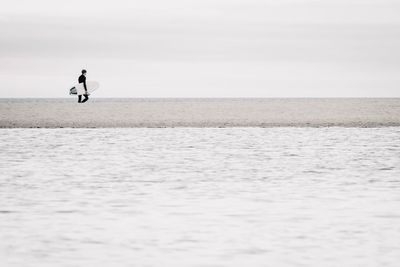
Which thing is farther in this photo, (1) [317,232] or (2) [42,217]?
(2) [42,217]

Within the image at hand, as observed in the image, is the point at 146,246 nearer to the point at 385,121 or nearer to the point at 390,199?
the point at 390,199

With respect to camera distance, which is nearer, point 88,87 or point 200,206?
point 200,206

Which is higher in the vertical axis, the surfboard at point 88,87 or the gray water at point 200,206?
the surfboard at point 88,87

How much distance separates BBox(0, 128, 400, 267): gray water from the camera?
739cm

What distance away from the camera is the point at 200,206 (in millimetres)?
10367

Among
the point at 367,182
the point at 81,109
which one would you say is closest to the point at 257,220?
the point at 367,182

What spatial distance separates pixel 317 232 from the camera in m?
8.42

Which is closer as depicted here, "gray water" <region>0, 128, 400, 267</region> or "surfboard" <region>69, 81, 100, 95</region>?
"gray water" <region>0, 128, 400, 267</region>

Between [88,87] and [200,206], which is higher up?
[88,87]

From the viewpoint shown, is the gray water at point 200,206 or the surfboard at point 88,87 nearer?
the gray water at point 200,206

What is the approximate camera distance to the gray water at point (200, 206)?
7387 mm

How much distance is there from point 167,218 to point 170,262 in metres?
2.41

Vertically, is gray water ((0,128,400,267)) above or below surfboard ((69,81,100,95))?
below

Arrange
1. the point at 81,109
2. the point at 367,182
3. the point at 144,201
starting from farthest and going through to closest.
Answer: the point at 81,109 < the point at 367,182 < the point at 144,201
